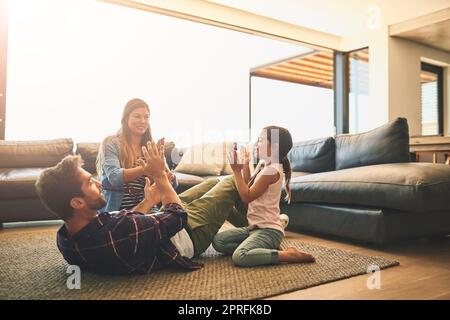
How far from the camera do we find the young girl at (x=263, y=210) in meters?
1.73

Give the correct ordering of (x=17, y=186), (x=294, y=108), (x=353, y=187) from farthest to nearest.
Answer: (x=294, y=108)
(x=17, y=186)
(x=353, y=187)

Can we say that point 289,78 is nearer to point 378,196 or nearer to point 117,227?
point 378,196

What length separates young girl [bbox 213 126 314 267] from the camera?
1729 mm

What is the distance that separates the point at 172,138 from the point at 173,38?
58.5 inches

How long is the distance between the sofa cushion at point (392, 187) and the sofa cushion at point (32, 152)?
8.51 feet

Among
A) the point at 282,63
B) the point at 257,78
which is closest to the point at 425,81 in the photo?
the point at 282,63

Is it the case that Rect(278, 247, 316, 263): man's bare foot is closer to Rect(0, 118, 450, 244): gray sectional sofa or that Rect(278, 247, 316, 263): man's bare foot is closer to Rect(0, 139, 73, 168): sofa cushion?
Rect(0, 118, 450, 244): gray sectional sofa

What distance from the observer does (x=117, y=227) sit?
55.6 inches

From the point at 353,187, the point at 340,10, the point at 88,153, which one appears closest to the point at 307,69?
the point at 340,10

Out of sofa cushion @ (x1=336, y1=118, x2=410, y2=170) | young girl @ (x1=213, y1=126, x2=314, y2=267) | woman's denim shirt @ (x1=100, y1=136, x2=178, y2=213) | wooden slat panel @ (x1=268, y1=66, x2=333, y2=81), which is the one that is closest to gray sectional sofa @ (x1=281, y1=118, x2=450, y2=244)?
sofa cushion @ (x1=336, y1=118, x2=410, y2=170)

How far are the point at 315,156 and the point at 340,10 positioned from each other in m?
2.74

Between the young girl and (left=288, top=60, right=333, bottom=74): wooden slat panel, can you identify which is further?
(left=288, top=60, right=333, bottom=74): wooden slat panel

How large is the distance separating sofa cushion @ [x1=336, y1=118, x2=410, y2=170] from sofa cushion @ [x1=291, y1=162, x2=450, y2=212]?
36cm

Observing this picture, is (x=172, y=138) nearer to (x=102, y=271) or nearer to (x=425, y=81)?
(x=102, y=271)
